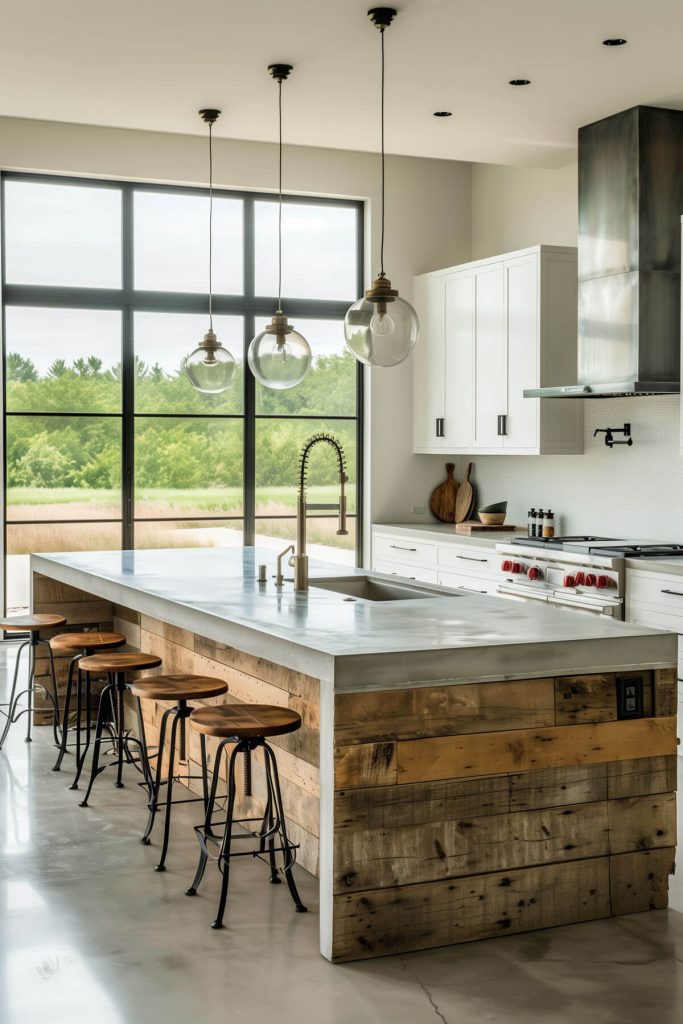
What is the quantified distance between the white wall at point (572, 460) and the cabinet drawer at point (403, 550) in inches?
30.0

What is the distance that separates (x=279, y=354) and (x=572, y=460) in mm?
3266

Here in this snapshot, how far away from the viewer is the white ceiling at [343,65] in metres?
4.54

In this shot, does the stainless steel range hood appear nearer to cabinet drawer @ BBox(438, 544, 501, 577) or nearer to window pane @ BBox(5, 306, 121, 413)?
cabinet drawer @ BBox(438, 544, 501, 577)

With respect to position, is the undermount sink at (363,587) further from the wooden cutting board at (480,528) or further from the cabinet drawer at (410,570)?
the wooden cutting board at (480,528)

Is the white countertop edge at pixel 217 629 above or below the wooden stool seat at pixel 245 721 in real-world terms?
above

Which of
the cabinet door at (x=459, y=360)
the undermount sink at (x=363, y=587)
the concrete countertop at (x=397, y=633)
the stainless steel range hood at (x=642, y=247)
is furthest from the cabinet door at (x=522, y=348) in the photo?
the concrete countertop at (x=397, y=633)

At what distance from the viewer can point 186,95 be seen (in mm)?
5656

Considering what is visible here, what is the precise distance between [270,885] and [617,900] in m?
1.08

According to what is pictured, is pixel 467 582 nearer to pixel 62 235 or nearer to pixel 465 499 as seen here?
pixel 465 499

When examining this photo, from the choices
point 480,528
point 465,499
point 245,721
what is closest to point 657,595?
point 480,528

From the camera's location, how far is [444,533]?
24.6ft

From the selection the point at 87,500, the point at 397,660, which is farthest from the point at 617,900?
the point at 87,500

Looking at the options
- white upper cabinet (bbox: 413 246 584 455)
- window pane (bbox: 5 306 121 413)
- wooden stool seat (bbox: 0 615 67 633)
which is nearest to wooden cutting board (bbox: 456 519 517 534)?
white upper cabinet (bbox: 413 246 584 455)

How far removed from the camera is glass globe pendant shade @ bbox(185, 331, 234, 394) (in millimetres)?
5379
